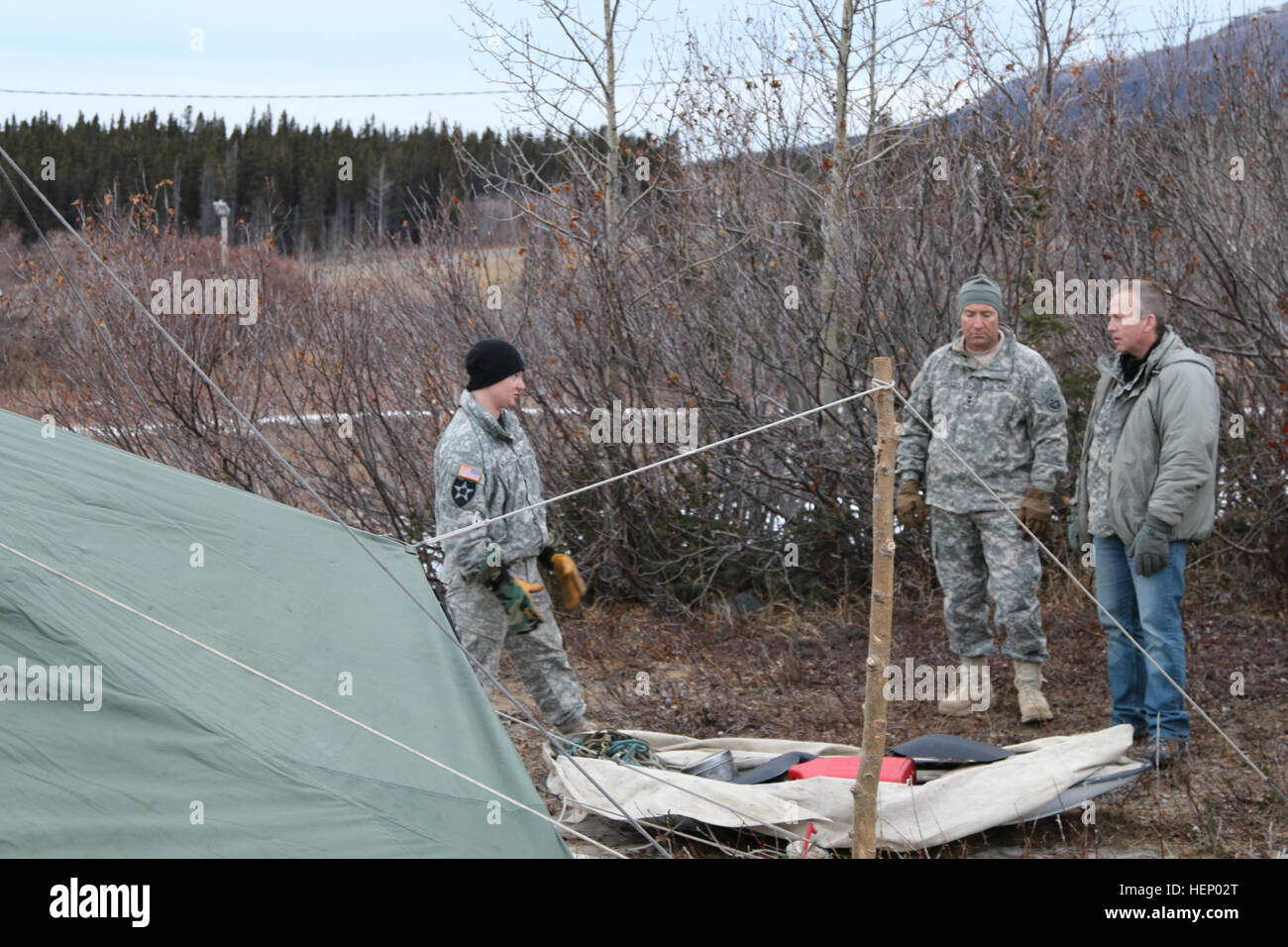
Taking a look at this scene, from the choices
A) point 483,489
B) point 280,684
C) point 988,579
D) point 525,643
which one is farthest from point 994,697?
point 280,684

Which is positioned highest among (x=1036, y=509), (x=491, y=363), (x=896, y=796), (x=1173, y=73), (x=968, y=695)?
(x=1173, y=73)

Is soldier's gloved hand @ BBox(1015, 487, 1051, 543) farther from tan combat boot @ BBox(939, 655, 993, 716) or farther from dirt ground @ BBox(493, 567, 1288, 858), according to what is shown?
dirt ground @ BBox(493, 567, 1288, 858)

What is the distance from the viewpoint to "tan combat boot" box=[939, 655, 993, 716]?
5.76m

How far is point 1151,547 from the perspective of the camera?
462cm

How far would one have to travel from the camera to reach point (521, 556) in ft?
16.8

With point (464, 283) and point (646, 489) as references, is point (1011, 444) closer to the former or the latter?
point (646, 489)

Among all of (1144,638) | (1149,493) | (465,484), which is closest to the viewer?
(1149,493)

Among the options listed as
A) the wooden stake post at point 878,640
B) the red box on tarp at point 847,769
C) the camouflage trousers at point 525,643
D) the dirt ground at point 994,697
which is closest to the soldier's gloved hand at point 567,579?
the camouflage trousers at point 525,643

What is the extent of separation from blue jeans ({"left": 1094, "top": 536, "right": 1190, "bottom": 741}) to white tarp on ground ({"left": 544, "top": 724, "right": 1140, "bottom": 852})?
443 mm

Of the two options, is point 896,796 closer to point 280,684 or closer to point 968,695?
point 968,695

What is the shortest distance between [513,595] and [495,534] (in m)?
0.32

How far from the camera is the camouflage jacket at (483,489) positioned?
193 inches
